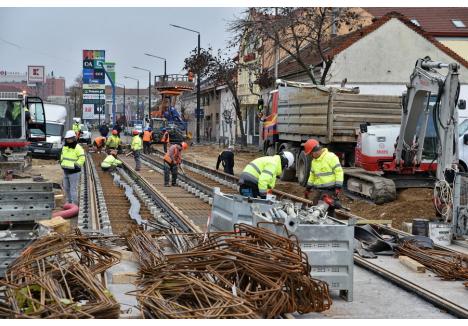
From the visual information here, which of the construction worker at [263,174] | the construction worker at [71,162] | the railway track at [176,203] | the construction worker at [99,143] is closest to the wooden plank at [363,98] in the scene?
the railway track at [176,203]

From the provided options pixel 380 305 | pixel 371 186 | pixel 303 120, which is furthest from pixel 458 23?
pixel 380 305

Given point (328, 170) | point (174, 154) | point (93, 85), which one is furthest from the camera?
point (93, 85)

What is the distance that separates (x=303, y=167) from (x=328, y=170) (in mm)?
8770

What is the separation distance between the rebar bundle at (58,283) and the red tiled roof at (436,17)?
1522 inches

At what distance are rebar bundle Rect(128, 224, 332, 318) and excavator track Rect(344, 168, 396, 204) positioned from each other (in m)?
9.03

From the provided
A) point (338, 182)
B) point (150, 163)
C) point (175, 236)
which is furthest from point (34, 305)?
point (150, 163)

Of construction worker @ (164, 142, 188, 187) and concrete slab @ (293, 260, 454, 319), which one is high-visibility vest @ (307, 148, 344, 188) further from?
construction worker @ (164, 142, 188, 187)

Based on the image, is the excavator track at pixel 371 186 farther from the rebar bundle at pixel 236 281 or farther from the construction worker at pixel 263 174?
the rebar bundle at pixel 236 281

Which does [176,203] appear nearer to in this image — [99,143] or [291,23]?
[291,23]

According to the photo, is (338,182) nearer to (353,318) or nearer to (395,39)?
(353,318)

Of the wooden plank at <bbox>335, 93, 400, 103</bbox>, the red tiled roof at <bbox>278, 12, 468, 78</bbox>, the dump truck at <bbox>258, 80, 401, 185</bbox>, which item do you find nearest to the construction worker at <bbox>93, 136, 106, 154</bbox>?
the red tiled roof at <bbox>278, 12, 468, 78</bbox>

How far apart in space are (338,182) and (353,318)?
5.00 metres

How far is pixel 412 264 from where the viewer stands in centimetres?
879

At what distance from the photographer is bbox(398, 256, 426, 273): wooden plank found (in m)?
8.64
